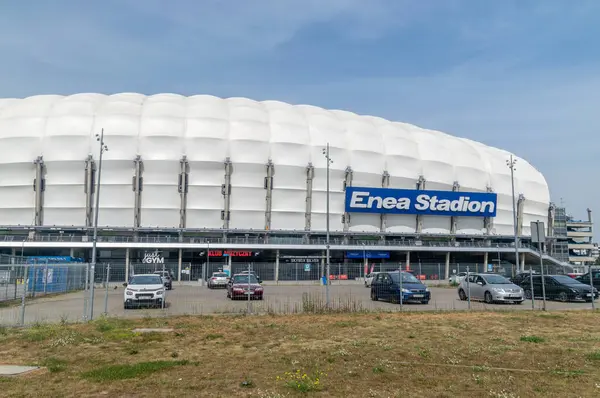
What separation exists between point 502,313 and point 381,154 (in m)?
51.3

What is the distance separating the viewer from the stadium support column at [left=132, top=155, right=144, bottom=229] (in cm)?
6003

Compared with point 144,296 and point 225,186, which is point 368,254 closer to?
point 225,186

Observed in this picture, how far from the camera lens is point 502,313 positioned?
19.2m

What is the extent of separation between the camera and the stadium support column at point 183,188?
6091cm

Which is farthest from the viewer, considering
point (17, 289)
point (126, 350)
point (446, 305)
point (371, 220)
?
point (371, 220)

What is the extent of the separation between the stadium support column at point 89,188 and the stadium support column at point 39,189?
16.2ft

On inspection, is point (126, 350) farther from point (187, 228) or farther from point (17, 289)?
point (187, 228)

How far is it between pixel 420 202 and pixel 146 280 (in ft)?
170

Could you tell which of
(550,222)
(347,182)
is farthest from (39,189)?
(550,222)

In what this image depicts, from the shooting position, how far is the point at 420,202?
69.2 meters

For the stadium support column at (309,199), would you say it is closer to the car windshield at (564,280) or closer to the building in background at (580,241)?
the car windshield at (564,280)

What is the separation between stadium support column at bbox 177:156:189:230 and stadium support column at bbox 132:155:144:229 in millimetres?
4602

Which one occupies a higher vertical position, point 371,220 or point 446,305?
point 371,220

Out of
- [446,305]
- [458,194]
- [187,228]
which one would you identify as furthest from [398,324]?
[458,194]
